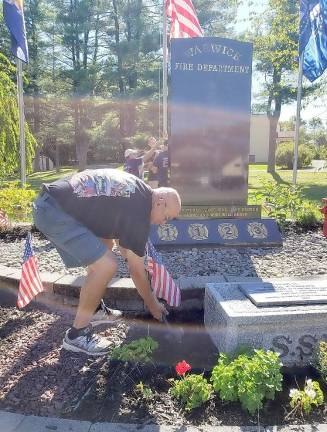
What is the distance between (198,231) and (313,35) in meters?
6.55

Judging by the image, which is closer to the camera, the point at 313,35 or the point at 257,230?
the point at 257,230

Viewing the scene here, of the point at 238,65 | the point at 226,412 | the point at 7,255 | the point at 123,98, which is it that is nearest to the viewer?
the point at 226,412

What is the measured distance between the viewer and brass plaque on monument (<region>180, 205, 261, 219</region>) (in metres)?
5.65

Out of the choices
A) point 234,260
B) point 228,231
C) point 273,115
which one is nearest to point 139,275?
point 234,260

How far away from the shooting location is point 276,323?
262cm

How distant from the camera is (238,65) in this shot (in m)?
5.77

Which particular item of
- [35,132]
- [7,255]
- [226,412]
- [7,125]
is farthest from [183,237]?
[35,132]

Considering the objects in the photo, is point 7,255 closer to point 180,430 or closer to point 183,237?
point 183,237

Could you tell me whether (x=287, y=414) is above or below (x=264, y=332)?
below

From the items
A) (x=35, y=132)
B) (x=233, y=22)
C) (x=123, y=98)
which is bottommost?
(x=35, y=132)

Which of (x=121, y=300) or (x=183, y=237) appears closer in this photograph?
(x=121, y=300)

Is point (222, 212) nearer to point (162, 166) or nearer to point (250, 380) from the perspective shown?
point (162, 166)

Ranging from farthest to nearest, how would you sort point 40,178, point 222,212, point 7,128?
point 40,178 < point 7,128 < point 222,212

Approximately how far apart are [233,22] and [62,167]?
1592 centimetres
